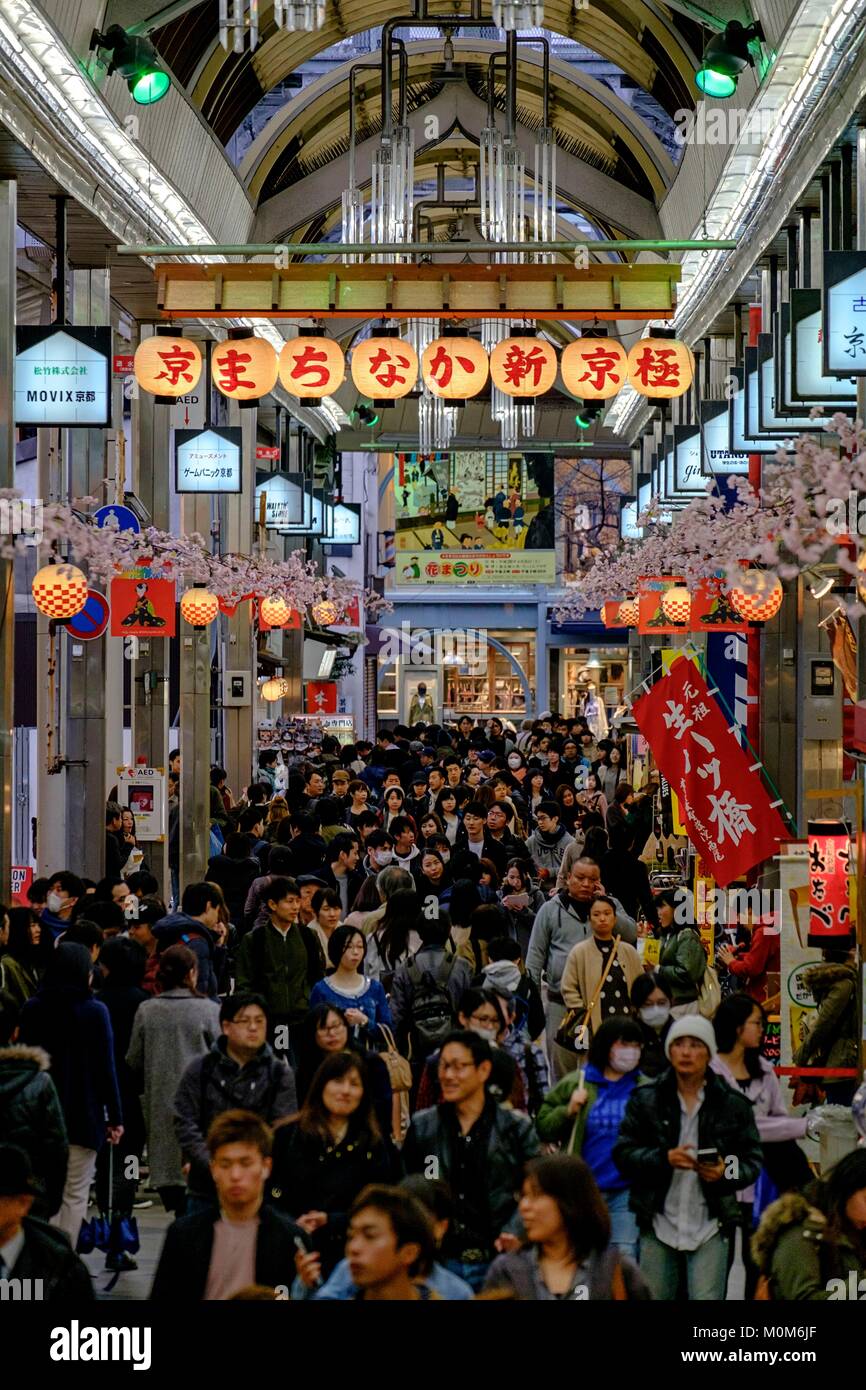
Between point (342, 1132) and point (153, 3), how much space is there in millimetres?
9726

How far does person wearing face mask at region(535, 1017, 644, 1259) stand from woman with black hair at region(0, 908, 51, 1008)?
9.78ft

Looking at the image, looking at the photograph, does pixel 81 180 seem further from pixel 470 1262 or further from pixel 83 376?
pixel 470 1262

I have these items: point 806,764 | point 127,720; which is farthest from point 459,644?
point 806,764

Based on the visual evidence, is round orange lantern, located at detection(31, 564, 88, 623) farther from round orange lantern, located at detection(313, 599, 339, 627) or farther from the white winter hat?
round orange lantern, located at detection(313, 599, 339, 627)

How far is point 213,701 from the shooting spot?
24266 millimetres

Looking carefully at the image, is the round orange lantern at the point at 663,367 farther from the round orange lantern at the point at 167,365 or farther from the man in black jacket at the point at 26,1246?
the man in black jacket at the point at 26,1246

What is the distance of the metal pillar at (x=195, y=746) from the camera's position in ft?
60.4

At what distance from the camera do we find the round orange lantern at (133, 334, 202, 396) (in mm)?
13102

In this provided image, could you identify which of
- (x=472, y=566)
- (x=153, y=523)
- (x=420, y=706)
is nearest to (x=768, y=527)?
(x=153, y=523)

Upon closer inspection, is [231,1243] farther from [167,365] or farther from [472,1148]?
[167,365]

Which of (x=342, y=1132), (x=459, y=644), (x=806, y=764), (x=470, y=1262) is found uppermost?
(x=459, y=644)

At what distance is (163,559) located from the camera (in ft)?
48.3

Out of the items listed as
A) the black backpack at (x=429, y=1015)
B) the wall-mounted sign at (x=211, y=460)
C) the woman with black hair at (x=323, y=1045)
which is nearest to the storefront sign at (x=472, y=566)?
the wall-mounted sign at (x=211, y=460)

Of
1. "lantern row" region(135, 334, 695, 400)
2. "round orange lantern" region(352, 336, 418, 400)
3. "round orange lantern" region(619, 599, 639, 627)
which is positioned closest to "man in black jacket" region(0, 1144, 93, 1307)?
"lantern row" region(135, 334, 695, 400)
